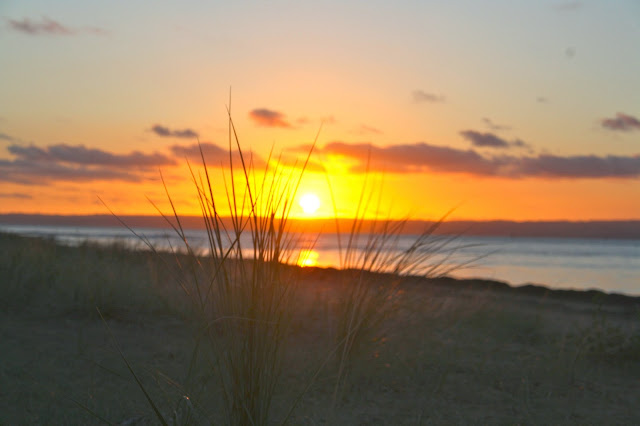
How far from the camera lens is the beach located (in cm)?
236

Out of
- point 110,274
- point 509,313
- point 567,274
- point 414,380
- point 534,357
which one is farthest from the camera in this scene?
point 567,274

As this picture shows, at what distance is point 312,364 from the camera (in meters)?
3.22

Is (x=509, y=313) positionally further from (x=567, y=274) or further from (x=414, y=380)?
(x=567, y=274)

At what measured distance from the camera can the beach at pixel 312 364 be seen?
2.36m

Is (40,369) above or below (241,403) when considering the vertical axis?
below

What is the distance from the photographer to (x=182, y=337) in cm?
383

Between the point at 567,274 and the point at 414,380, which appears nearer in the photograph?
the point at 414,380

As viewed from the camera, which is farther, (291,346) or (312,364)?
(291,346)

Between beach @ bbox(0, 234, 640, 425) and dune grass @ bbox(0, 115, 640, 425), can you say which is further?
beach @ bbox(0, 234, 640, 425)

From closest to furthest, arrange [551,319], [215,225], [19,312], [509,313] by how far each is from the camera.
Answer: [215,225] → [19,312] → [509,313] → [551,319]

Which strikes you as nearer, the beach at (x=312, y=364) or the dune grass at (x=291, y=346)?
the dune grass at (x=291, y=346)

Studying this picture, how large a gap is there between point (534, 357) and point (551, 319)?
2.72m

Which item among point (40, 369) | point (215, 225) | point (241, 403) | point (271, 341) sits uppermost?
point (215, 225)

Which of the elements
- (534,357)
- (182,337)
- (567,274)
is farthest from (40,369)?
(567,274)
